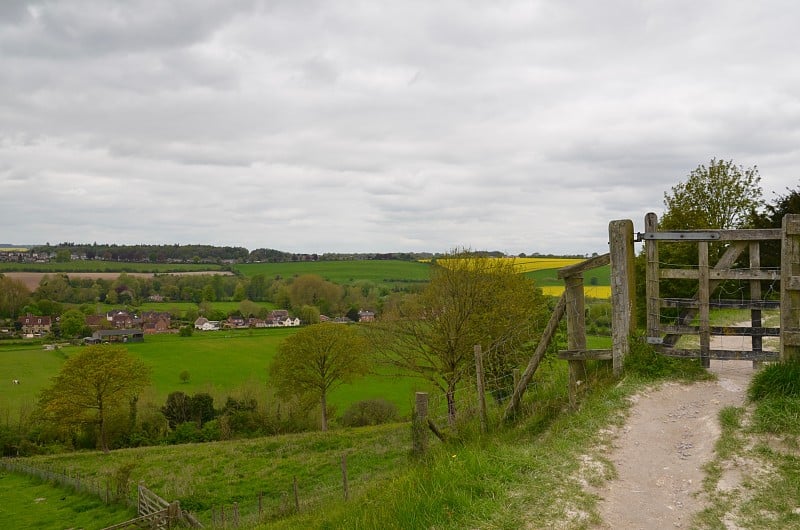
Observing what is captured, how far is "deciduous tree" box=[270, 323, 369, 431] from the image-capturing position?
40.8 meters

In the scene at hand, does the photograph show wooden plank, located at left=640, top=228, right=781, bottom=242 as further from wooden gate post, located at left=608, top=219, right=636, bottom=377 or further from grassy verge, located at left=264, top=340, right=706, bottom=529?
grassy verge, located at left=264, top=340, right=706, bottom=529

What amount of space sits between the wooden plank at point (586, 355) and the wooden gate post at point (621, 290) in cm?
10

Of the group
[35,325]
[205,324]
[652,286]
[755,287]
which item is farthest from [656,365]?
[35,325]

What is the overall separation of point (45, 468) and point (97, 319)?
6496 centimetres

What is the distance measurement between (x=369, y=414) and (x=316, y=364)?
5.95 m

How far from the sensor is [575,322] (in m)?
9.73

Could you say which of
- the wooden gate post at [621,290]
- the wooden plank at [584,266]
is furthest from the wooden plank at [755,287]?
the wooden plank at [584,266]

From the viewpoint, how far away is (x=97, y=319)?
89.6m

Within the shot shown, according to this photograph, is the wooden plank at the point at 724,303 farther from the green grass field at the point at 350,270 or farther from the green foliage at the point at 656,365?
the green grass field at the point at 350,270

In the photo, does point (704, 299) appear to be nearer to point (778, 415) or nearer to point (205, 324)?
point (778, 415)

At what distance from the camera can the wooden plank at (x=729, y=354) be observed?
909 cm

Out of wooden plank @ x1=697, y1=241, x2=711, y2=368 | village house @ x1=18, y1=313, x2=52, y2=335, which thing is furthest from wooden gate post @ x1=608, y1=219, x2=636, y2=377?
village house @ x1=18, y1=313, x2=52, y2=335

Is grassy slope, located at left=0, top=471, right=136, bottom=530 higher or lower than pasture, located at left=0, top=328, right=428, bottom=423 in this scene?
higher

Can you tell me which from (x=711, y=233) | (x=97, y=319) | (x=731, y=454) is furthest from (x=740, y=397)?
(x=97, y=319)
